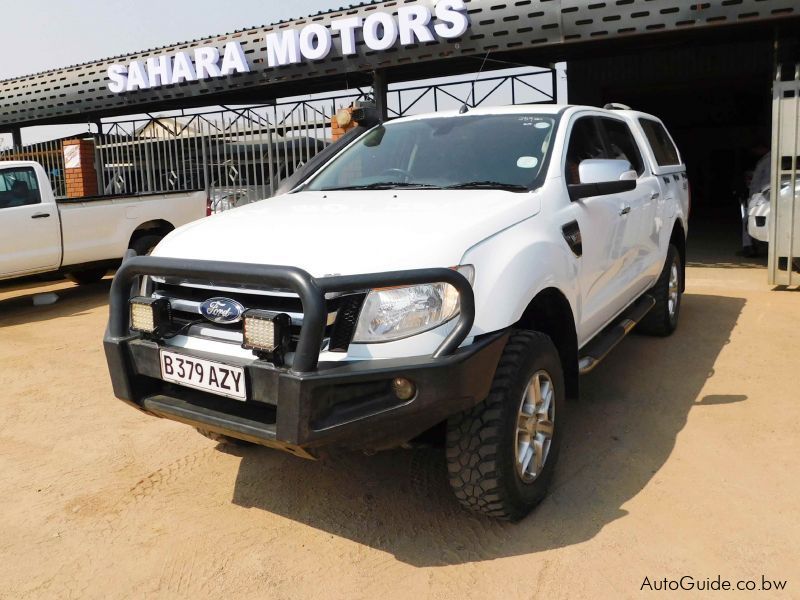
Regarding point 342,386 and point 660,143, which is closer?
point 342,386

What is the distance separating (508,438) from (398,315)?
2.15 feet

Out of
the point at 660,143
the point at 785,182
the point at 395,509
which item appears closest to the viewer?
the point at 395,509

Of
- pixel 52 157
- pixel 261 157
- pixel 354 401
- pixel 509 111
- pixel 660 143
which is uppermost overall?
pixel 52 157

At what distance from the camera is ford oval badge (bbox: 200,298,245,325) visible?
271 cm

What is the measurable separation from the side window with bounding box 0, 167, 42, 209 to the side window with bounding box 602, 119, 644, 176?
664 centimetres

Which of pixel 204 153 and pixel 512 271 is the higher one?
pixel 204 153

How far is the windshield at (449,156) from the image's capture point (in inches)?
143

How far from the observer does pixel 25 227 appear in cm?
808

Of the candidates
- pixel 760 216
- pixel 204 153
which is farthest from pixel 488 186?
pixel 204 153

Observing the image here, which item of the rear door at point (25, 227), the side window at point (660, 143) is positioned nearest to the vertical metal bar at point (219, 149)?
the rear door at point (25, 227)

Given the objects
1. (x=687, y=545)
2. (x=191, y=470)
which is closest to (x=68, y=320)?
(x=191, y=470)

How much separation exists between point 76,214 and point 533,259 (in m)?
7.16

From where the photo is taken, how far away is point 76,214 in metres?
8.56

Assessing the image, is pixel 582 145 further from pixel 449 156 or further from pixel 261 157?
pixel 261 157
